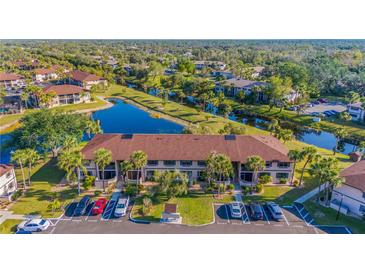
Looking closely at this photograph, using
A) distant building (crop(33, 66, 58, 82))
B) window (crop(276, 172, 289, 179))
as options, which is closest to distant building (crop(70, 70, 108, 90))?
distant building (crop(33, 66, 58, 82))

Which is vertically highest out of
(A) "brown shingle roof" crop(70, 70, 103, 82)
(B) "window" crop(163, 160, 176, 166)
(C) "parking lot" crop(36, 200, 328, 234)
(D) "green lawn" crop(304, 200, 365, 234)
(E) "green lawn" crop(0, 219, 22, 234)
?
(A) "brown shingle roof" crop(70, 70, 103, 82)

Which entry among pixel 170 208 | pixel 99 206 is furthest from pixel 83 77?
pixel 170 208

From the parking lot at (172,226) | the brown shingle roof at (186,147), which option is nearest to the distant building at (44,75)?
the brown shingle roof at (186,147)

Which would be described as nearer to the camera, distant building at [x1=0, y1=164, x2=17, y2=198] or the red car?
the red car

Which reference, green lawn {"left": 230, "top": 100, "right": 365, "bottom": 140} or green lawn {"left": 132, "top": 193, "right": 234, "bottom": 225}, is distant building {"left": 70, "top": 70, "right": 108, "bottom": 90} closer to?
green lawn {"left": 230, "top": 100, "right": 365, "bottom": 140}

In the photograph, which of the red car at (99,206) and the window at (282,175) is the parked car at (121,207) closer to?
the red car at (99,206)

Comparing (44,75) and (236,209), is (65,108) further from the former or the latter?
(236,209)

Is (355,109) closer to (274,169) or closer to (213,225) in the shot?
(274,169)

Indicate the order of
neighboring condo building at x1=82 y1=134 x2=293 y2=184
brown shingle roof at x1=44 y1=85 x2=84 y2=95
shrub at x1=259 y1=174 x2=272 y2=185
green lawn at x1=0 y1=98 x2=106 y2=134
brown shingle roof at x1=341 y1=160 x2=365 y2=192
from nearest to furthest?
1. brown shingle roof at x1=341 y1=160 x2=365 y2=192
2. shrub at x1=259 y1=174 x2=272 y2=185
3. neighboring condo building at x1=82 y1=134 x2=293 y2=184
4. green lawn at x1=0 y1=98 x2=106 y2=134
5. brown shingle roof at x1=44 y1=85 x2=84 y2=95
